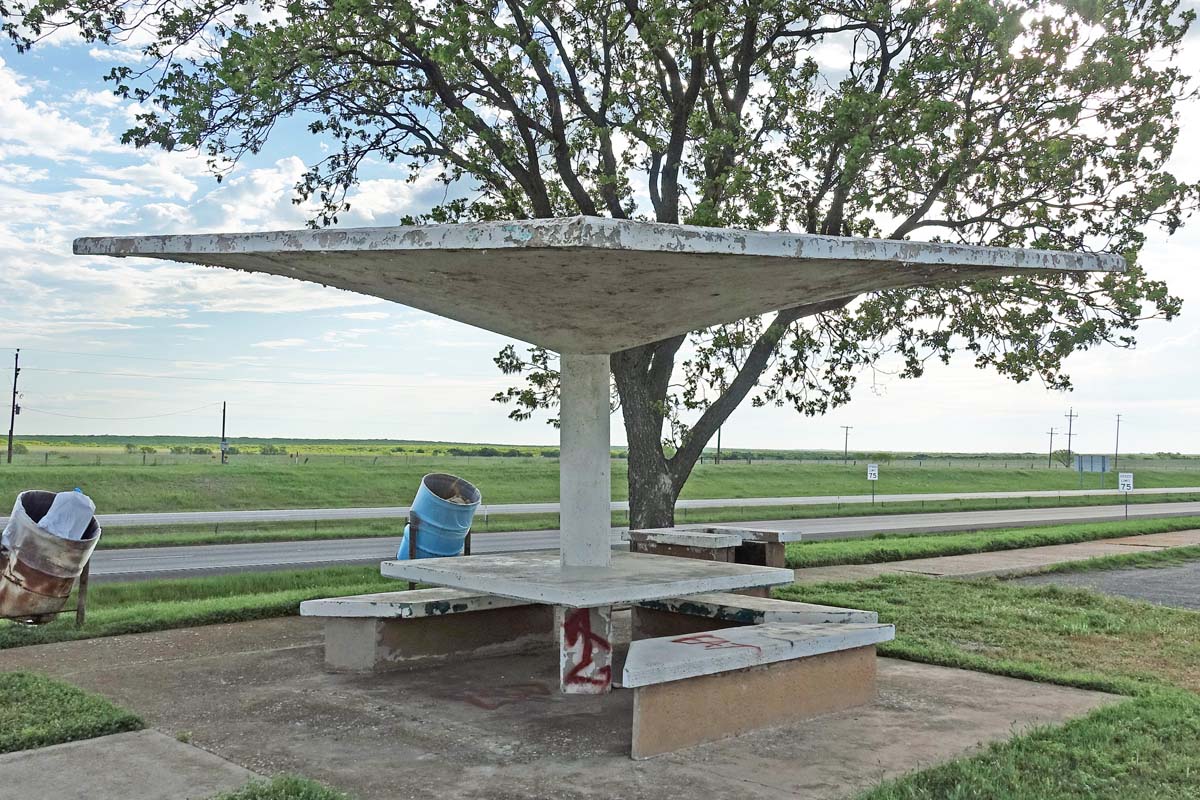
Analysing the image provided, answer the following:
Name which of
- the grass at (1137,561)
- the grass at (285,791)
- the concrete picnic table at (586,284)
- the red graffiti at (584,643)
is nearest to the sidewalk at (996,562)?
the grass at (1137,561)

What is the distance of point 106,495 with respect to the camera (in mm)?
32000

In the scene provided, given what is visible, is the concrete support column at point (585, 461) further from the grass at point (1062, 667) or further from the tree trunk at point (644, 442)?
the tree trunk at point (644, 442)

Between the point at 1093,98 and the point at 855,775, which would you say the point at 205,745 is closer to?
the point at 855,775

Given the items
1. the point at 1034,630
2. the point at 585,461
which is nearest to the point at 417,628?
the point at 585,461

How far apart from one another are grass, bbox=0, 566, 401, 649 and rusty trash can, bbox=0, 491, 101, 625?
0.22 meters

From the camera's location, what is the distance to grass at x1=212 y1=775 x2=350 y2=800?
4559mm

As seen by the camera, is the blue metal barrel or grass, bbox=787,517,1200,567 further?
grass, bbox=787,517,1200,567

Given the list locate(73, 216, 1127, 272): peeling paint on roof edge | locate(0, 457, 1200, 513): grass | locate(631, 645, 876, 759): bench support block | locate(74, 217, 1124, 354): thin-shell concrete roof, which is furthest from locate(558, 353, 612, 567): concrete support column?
locate(0, 457, 1200, 513): grass

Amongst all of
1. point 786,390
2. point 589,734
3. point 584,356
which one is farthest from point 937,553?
point 589,734

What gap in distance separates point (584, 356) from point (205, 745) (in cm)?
380

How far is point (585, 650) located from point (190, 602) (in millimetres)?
6142

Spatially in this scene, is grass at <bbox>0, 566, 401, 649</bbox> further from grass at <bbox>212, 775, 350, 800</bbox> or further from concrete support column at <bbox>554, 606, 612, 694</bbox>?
grass at <bbox>212, 775, 350, 800</bbox>

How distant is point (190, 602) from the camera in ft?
36.2

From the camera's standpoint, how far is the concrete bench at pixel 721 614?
725cm
